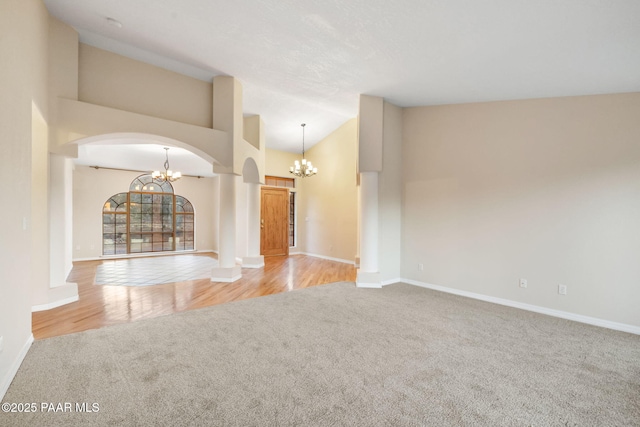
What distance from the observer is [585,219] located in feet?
11.9

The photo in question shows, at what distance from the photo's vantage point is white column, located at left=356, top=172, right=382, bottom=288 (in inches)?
206

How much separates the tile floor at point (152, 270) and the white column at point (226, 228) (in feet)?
2.47

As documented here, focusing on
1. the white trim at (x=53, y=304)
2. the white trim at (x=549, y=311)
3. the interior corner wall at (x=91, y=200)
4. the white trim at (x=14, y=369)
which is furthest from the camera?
the interior corner wall at (x=91, y=200)

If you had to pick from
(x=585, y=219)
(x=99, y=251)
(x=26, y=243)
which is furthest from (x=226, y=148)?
(x=99, y=251)

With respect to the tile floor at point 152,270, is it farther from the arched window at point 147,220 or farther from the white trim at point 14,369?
the white trim at point 14,369

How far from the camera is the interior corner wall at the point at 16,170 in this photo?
2148 millimetres

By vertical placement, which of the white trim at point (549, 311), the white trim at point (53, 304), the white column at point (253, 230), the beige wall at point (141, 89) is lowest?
the white trim at point (549, 311)

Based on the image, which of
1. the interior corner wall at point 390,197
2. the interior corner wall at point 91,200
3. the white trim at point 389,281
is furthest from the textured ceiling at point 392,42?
the interior corner wall at point 91,200

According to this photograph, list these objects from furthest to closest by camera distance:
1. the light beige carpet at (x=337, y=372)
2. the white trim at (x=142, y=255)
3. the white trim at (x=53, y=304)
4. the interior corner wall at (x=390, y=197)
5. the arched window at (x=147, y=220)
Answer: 1. the arched window at (x=147, y=220)
2. the white trim at (x=142, y=255)
3. the interior corner wall at (x=390, y=197)
4. the white trim at (x=53, y=304)
5. the light beige carpet at (x=337, y=372)

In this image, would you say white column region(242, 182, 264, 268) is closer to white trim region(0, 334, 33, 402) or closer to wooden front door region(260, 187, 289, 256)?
wooden front door region(260, 187, 289, 256)

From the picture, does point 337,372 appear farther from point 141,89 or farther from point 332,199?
point 332,199

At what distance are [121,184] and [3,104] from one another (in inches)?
309

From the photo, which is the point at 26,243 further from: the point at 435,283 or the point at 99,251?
the point at 99,251

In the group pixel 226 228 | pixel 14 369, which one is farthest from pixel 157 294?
pixel 14 369
